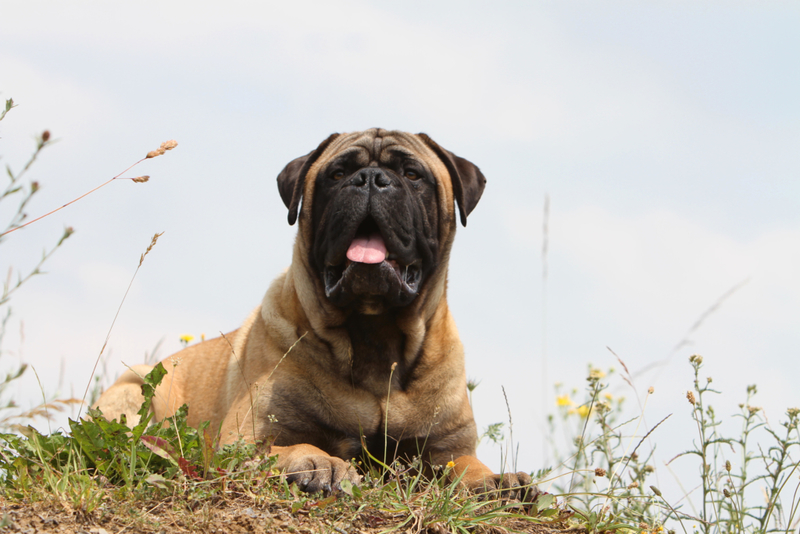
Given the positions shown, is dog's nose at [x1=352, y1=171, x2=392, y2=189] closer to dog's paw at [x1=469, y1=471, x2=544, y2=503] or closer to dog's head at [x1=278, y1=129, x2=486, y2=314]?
dog's head at [x1=278, y1=129, x2=486, y2=314]

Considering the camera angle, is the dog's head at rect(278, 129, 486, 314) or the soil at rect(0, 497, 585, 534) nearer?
the soil at rect(0, 497, 585, 534)

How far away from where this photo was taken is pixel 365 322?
438 cm

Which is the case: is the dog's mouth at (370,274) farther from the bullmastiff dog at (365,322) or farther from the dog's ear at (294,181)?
the dog's ear at (294,181)

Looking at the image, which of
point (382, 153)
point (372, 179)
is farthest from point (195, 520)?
point (382, 153)

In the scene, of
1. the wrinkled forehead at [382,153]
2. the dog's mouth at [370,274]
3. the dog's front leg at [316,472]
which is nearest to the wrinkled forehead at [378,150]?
the wrinkled forehead at [382,153]

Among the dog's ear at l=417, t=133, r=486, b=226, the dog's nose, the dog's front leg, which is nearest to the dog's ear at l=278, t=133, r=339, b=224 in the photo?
the dog's nose

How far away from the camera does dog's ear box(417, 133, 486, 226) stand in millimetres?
4730

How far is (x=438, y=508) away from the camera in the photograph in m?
3.01

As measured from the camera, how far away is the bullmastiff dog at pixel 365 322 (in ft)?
13.7

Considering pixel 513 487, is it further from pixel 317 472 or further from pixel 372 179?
pixel 372 179

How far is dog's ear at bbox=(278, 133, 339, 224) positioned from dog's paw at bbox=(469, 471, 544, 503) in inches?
79.8

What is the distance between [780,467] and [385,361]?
83.8 inches

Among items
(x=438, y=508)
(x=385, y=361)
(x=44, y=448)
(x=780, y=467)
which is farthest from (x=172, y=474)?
(x=780, y=467)

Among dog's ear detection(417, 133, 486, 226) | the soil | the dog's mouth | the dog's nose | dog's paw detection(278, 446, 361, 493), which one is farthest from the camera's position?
dog's ear detection(417, 133, 486, 226)
